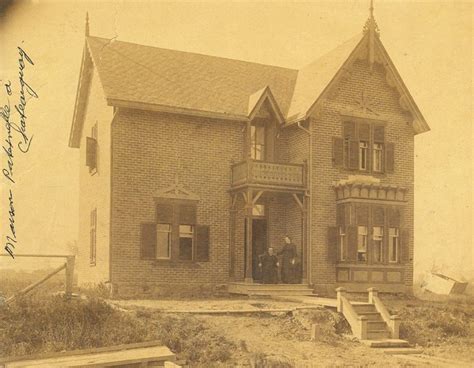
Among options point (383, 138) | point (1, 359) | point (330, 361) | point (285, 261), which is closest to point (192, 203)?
point (285, 261)

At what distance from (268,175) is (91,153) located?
6691 millimetres

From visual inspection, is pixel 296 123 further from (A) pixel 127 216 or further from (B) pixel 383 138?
(A) pixel 127 216

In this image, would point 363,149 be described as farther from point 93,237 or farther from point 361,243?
point 93,237

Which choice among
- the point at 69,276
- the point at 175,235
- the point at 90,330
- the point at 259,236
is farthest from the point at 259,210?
the point at 90,330

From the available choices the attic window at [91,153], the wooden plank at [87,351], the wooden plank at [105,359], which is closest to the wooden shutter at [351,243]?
the attic window at [91,153]

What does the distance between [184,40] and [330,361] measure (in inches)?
723

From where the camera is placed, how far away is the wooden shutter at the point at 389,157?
77.2ft

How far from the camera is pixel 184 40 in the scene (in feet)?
89.8

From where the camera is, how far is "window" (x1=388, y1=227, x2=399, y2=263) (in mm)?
22650

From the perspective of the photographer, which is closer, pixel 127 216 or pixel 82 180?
pixel 127 216

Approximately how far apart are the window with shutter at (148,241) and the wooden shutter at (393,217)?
8590 millimetres

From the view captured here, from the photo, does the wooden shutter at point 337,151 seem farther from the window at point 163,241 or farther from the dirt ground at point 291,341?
the dirt ground at point 291,341

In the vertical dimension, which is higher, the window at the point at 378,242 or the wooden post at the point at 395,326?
the window at the point at 378,242

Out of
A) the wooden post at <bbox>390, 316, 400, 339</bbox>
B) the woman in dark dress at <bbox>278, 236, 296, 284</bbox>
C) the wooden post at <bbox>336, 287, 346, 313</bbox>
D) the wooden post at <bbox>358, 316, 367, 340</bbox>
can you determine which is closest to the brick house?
the woman in dark dress at <bbox>278, 236, 296, 284</bbox>
